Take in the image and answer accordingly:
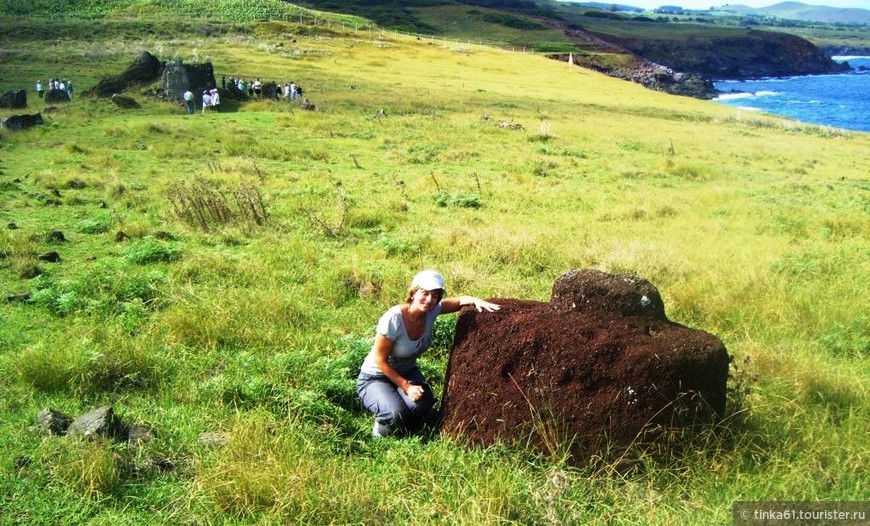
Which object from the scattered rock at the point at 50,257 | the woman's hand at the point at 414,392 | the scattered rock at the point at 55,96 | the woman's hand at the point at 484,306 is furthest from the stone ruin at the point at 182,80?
the woman's hand at the point at 414,392

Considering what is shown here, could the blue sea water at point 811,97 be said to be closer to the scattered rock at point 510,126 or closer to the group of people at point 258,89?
the scattered rock at point 510,126

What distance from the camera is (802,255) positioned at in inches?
432

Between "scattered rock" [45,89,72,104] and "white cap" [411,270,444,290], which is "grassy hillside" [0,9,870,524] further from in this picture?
"scattered rock" [45,89,72,104]

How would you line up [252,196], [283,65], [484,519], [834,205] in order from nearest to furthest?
1. [484,519]
2. [252,196]
3. [834,205]
4. [283,65]

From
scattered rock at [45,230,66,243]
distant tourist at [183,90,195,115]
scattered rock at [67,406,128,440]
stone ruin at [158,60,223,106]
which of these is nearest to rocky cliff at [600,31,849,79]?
stone ruin at [158,60,223,106]

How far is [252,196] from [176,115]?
62.4 ft

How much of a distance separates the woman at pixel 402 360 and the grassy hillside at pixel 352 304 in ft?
0.76

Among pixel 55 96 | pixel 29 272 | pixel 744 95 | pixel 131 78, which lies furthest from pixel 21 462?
pixel 744 95

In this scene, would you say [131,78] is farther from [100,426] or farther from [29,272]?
[100,426]

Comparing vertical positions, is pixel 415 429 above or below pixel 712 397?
below

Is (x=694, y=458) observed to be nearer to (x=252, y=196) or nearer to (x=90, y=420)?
(x=90, y=420)

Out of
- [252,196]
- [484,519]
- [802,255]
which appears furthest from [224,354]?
[802,255]

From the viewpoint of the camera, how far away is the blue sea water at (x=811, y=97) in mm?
64312

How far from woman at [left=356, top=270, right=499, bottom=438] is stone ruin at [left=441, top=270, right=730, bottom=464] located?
0.96 feet
